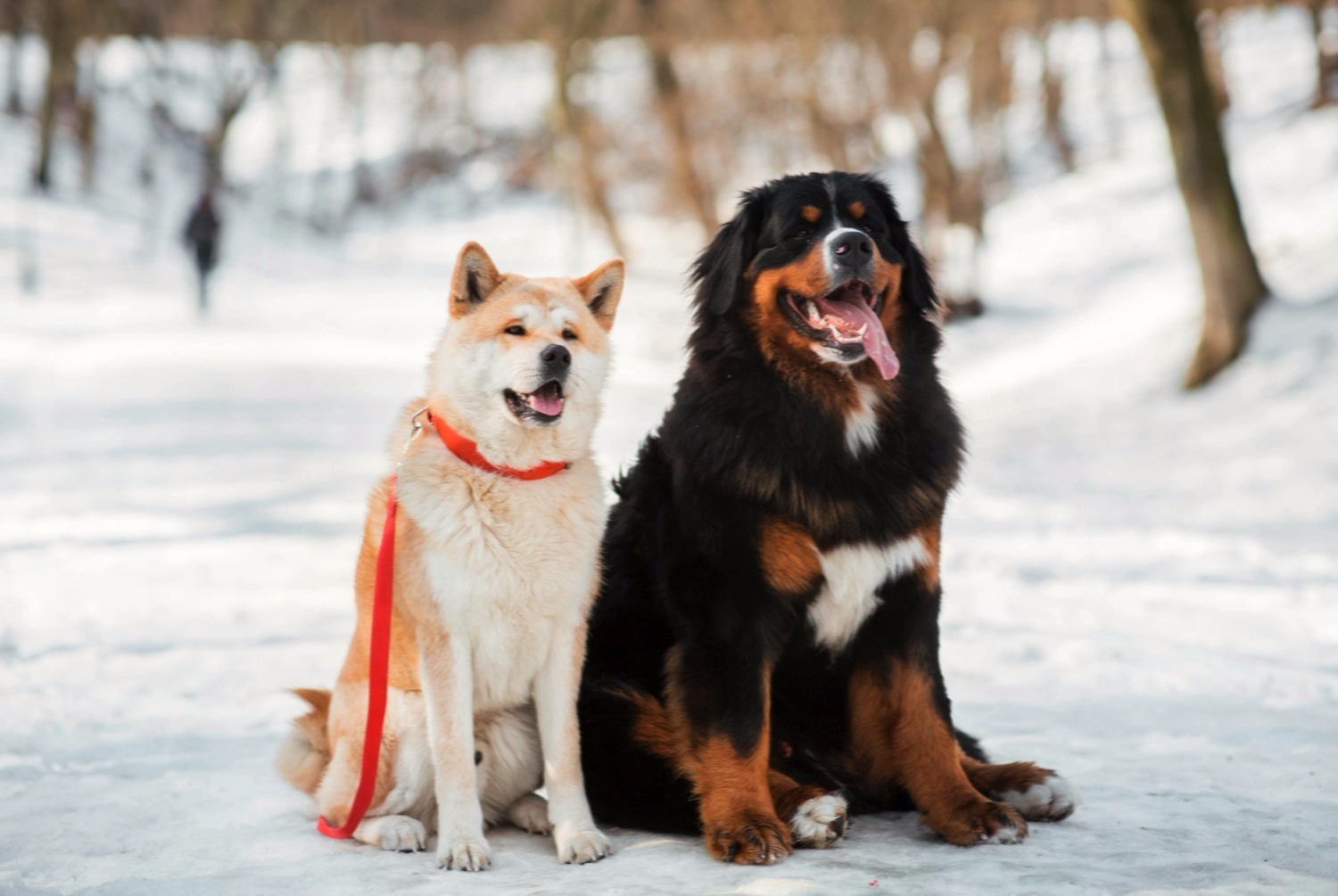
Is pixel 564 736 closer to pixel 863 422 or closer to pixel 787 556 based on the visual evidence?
pixel 787 556

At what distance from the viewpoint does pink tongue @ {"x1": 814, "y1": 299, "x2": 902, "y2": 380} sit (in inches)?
139

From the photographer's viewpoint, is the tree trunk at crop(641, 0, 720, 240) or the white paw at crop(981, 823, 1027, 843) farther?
the tree trunk at crop(641, 0, 720, 240)

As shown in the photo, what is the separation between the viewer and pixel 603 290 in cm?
373

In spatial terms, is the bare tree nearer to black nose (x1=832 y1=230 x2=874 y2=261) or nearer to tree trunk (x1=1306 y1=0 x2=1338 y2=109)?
tree trunk (x1=1306 y1=0 x2=1338 y2=109)

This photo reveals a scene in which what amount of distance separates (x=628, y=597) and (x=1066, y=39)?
4516 cm

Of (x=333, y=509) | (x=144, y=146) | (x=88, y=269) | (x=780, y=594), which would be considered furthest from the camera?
(x=144, y=146)

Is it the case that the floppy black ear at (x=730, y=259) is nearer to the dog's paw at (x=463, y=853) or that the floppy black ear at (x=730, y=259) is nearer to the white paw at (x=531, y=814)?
the white paw at (x=531, y=814)

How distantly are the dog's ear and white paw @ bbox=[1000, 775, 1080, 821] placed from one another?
1.46 meters

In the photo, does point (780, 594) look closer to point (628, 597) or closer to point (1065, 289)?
point (628, 597)

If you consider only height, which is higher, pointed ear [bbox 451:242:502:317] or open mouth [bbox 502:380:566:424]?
pointed ear [bbox 451:242:502:317]

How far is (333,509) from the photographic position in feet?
31.5

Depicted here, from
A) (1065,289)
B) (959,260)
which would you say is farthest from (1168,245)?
(959,260)

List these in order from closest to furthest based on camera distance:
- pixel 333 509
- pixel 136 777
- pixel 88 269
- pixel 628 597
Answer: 1. pixel 628 597
2. pixel 136 777
3. pixel 333 509
4. pixel 88 269

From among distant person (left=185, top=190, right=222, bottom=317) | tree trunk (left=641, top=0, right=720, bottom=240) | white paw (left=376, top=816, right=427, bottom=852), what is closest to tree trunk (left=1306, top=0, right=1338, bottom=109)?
tree trunk (left=641, top=0, right=720, bottom=240)
